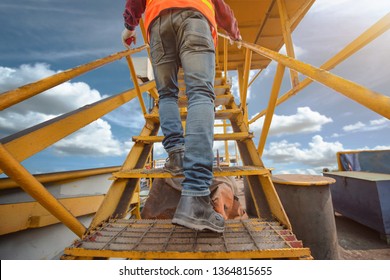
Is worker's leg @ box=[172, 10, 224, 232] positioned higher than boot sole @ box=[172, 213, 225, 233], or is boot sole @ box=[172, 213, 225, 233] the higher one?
worker's leg @ box=[172, 10, 224, 232]

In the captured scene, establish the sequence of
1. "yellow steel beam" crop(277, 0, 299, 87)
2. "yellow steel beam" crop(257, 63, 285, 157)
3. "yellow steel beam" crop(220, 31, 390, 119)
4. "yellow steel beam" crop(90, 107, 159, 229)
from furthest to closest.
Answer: "yellow steel beam" crop(277, 0, 299, 87), "yellow steel beam" crop(257, 63, 285, 157), "yellow steel beam" crop(90, 107, 159, 229), "yellow steel beam" crop(220, 31, 390, 119)

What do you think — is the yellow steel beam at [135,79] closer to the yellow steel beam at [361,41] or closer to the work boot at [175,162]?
the work boot at [175,162]

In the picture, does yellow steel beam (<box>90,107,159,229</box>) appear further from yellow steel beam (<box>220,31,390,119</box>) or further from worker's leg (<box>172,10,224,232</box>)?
yellow steel beam (<box>220,31,390,119</box>)

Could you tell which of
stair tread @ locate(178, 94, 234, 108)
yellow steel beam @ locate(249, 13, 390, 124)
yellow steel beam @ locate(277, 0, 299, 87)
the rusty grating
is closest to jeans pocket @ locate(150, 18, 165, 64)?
the rusty grating

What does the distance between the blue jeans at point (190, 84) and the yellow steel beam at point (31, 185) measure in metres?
0.65

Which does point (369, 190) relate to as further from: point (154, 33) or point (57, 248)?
point (57, 248)

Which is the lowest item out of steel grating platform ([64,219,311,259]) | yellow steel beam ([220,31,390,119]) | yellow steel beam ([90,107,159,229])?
steel grating platform ([64,219,311,259])

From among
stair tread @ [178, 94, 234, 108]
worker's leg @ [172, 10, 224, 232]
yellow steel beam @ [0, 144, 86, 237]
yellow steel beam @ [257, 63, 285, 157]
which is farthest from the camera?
stair tread @ [178, 94, 234, 108]

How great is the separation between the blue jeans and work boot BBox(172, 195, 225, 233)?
36 mm

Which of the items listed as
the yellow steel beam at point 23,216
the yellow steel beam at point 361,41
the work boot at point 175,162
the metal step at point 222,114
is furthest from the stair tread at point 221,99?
the yellow steel beam at point 23,216

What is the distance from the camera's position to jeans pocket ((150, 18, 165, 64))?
1.29m

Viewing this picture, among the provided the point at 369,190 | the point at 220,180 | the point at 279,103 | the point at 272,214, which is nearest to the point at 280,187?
the point at 220,180

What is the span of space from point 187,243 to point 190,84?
902 millimetres

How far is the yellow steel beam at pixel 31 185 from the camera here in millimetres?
861
